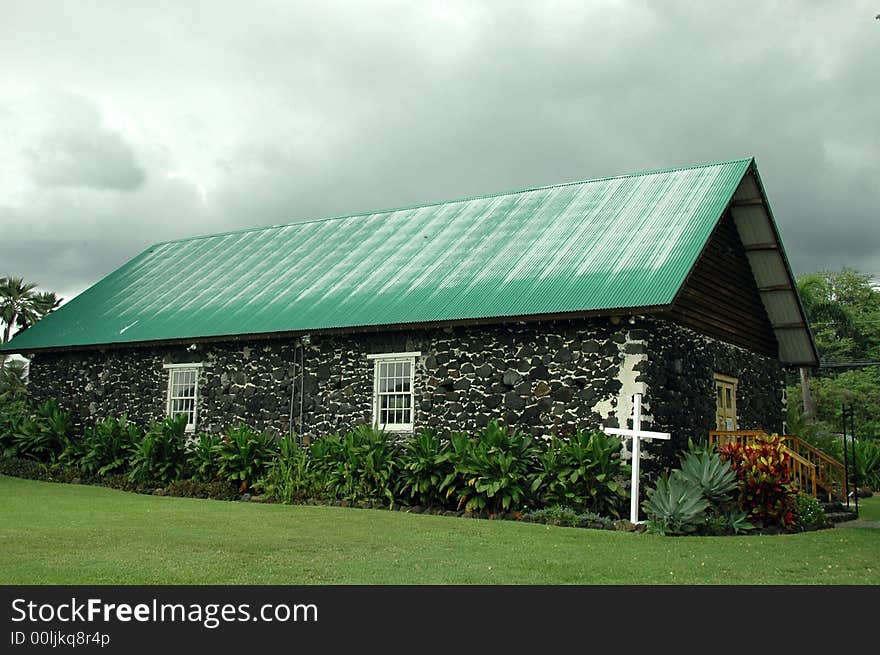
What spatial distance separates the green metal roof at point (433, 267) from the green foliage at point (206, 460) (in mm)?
2521

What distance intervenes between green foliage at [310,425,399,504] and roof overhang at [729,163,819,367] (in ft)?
29.7

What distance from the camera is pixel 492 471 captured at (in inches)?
640

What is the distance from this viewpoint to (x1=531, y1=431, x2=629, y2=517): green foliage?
615 inches

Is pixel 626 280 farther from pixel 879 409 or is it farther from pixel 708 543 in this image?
pixel 879 409

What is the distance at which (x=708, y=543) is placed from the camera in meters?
13.0

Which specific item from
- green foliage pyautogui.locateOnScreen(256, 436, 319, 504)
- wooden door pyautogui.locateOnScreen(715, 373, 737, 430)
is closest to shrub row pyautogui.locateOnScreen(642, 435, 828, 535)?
wooden door pyautogui.locateOnScreen(715, 373, 737, 430)

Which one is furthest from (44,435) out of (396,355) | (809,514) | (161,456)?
(809,514)

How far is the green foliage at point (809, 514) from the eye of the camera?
15.5m

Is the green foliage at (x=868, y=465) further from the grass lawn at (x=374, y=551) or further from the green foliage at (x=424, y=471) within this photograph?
the green foliage at (x=424, y=471)

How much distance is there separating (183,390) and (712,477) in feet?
43.2

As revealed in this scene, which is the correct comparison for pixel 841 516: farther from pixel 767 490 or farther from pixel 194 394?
pixel 194 394

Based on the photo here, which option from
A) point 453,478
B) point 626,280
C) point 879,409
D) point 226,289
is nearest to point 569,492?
point 453,478

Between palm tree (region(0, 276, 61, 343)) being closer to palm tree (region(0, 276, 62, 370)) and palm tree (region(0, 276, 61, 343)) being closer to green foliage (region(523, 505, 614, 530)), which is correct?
palm tree (region(0, 276, 62, 370))

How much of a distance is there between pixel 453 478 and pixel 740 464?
4.90 meters
